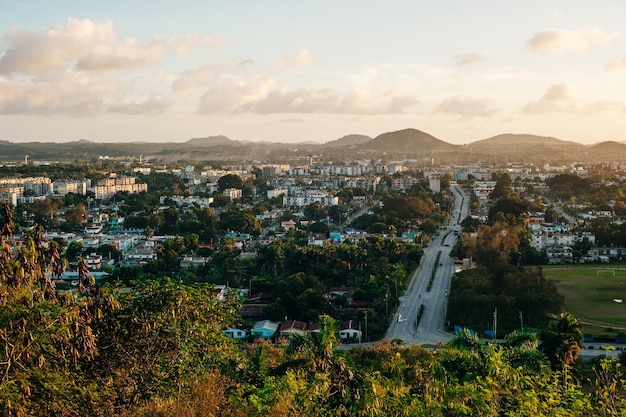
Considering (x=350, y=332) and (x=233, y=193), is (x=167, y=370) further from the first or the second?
(x=233, y=193)

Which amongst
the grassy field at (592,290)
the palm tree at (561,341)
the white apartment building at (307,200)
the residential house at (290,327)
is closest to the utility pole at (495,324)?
the grassy field at (592,290)

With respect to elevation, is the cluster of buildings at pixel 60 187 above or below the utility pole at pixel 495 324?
above

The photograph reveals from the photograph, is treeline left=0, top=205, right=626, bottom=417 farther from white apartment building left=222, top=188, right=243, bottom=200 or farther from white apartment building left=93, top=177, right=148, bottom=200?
white apartment building left=93, top=177, right=148, bottom=200

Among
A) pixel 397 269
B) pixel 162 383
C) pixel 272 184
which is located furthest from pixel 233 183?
pixel 162 383

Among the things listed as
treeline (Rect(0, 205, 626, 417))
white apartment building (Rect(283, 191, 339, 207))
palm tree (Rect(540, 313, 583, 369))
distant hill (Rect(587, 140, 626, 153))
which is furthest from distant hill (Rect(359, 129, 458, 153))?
treeline (Rect(0, 205, 626, 417))

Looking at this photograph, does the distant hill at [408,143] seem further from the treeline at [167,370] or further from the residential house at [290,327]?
the treeline at [167,370]

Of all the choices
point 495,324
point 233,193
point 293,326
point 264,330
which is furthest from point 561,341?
point 233,193
